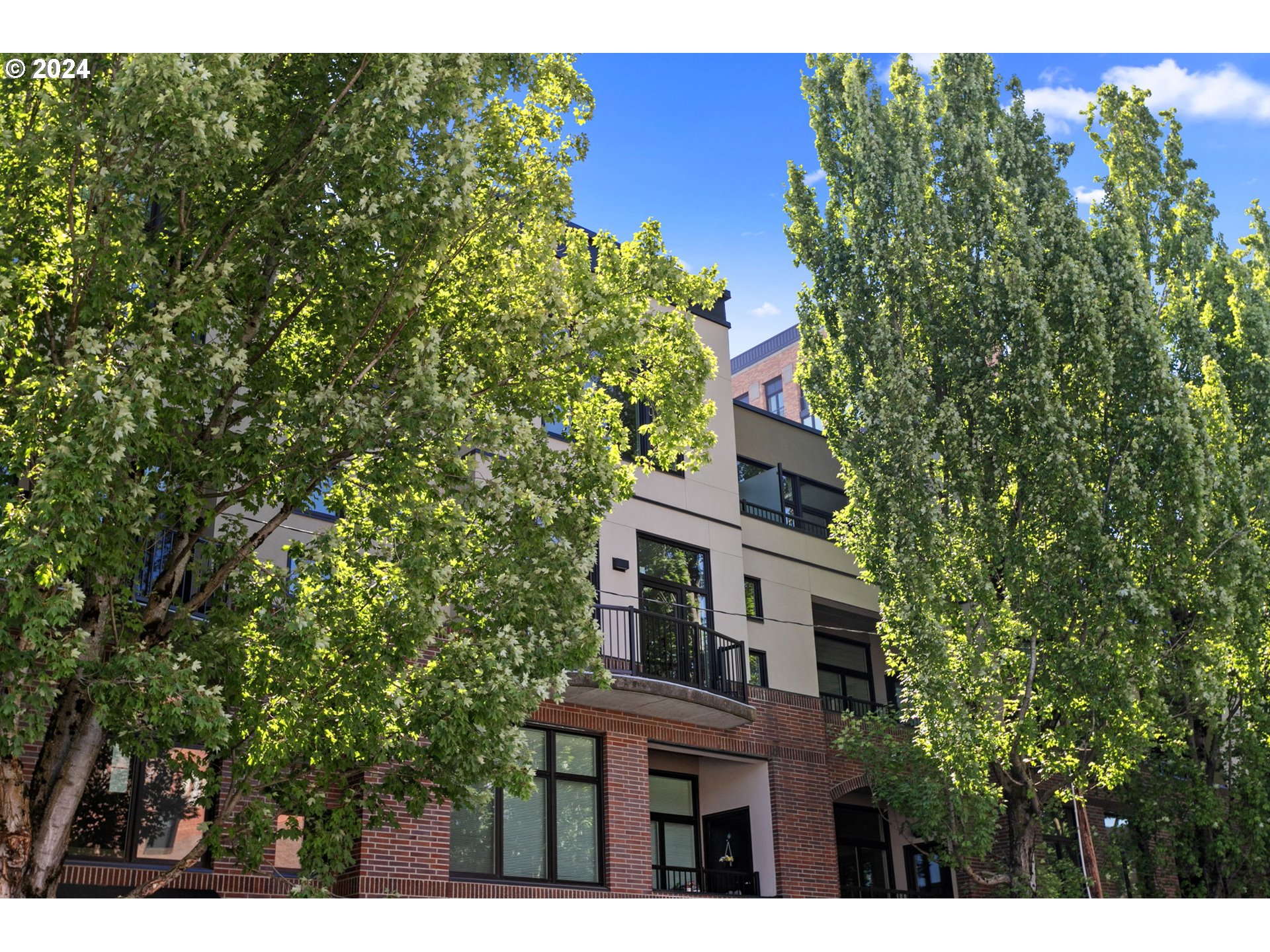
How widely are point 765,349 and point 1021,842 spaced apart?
78.7ft

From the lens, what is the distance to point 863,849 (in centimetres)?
1994

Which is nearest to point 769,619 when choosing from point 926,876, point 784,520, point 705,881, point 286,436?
point 784,520

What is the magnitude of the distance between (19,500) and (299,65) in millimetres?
4035

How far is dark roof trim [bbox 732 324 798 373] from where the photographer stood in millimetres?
36406

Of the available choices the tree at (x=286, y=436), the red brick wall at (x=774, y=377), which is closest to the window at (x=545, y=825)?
the tree at (x=286, y=436)

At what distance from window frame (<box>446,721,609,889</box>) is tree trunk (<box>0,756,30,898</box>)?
7098mm

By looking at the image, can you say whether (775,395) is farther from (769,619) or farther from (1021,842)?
(1021,842)

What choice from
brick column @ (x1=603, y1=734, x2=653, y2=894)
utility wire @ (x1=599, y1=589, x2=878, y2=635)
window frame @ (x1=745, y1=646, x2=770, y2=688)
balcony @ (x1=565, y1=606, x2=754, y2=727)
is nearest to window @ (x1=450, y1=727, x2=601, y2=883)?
brick column @ (x1=603, y1=734, x2=653, y2=894)

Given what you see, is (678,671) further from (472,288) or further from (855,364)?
(472,288)

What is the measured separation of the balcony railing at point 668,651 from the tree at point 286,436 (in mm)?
6343

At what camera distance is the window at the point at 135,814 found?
1122cm

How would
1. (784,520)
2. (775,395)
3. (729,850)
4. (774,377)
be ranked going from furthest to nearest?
1. (774,377)
2. (775,395)
3. (784,520)
4. (729,850)

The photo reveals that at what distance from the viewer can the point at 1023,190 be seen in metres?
17.7

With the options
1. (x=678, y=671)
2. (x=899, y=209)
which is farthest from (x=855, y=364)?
(x=678, y=671)
